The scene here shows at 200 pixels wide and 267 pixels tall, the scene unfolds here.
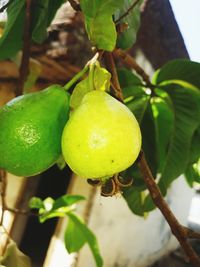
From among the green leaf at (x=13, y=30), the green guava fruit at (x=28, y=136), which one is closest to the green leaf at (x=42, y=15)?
the green leaf at (x=13, y=30)

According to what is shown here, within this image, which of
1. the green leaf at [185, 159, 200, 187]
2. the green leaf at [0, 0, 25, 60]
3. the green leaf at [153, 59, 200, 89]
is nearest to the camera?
the green leaf at [0, 0, 25, 60]

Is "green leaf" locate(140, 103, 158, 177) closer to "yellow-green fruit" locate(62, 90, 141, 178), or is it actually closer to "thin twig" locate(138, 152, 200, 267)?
"thin twig" locate(138, 152, 200, 267)

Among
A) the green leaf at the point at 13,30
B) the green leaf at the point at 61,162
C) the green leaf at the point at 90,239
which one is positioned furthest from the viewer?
the green leaf at the point at 90,239

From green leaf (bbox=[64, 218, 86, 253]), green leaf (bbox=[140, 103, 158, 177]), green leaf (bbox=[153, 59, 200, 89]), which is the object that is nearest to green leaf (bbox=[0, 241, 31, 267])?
green leaf (bbox=[140, 103, 158, 177])

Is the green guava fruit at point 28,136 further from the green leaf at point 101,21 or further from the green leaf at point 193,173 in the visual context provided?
the green leaf at point 193,173

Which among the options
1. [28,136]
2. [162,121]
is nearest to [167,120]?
[162,121]

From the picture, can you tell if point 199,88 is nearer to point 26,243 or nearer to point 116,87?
point 116,87
